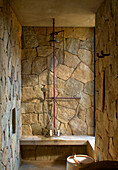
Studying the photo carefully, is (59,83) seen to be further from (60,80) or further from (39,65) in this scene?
(39,65)

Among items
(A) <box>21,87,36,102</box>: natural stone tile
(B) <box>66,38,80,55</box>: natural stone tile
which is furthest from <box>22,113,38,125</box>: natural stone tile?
(B) <box>66,38,80,55</box>: natural stone tile

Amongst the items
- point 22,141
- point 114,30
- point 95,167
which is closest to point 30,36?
Answer: point 22,141

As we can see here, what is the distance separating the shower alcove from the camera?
4566mm

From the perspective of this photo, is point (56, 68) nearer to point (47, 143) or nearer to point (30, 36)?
point (30, 36)

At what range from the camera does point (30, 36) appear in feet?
15.0

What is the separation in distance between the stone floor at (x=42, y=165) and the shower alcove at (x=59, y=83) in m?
0.53

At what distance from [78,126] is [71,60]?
1334 millimetres

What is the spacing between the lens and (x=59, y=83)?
15.0 feet

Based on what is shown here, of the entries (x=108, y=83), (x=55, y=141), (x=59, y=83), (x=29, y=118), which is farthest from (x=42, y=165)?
(x=108, y=83)

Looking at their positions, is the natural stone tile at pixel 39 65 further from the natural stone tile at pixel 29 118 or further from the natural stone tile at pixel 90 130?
the natural stone tile at pixel 90 130

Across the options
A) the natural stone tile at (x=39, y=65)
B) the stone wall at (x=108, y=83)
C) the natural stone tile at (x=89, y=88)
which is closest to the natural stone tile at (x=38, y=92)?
the natural stone tile at (x=39, y=65)

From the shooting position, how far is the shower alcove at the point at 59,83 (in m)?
4.57

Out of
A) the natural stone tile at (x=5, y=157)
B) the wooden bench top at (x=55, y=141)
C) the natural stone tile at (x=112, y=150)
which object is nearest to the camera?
the natural stone tile at (x=112, y=150)

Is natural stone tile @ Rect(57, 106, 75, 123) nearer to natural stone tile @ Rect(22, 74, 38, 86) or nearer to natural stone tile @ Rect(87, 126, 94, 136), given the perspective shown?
natural stone tile @ Rect(87, 126, 94, 136)
